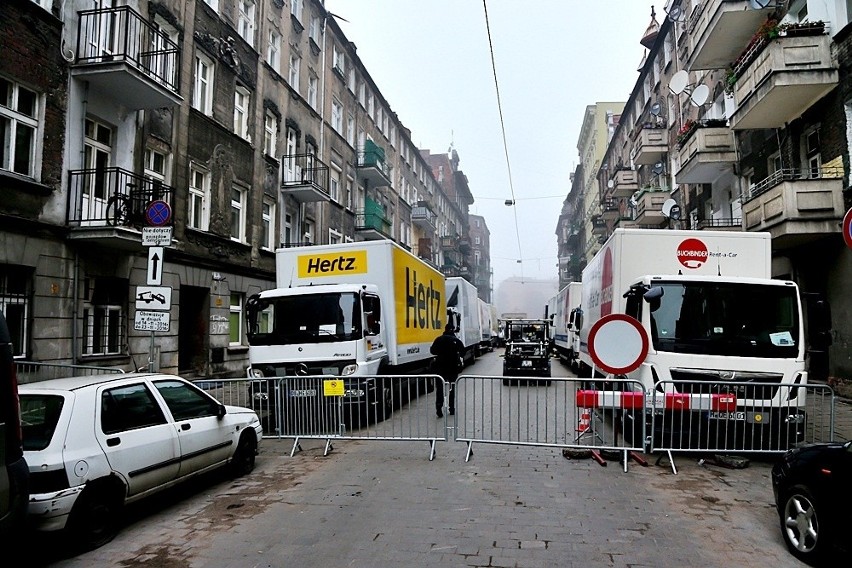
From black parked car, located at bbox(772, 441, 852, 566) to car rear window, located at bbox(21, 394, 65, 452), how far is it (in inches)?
233

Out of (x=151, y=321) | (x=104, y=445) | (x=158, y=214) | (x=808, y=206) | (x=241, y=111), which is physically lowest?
(x=104, y=445)

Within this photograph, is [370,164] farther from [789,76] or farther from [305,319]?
[305,319]

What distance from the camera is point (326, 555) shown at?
Result: 4.66 meters

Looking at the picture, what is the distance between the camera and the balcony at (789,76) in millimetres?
14875

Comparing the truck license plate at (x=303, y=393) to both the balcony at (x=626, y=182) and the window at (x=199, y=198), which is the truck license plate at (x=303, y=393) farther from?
the balcony at (x=626, y=182)

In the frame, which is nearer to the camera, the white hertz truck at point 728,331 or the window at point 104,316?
the white hertz truck at point 728,331

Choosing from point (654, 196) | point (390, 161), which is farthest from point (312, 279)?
point (390, 161)

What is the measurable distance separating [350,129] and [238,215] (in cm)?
1440

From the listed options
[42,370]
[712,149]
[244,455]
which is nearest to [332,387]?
[244,455]

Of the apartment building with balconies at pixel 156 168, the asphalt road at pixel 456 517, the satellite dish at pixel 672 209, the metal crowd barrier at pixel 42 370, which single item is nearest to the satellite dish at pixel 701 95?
the satellite dish at pixel 672 209

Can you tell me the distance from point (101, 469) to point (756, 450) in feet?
24.7

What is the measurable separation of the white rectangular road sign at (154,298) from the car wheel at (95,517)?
4294 millimetres

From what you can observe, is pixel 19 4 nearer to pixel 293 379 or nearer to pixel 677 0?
pixel 293 379

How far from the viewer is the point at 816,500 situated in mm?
4402
